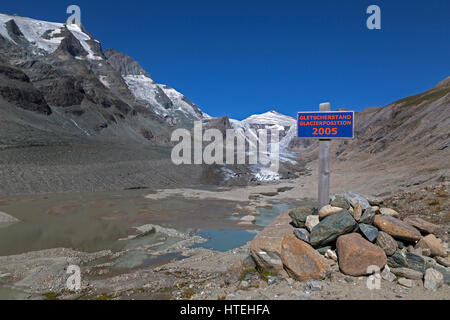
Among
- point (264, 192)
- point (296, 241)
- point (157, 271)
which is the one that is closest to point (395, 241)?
point (296, 241)

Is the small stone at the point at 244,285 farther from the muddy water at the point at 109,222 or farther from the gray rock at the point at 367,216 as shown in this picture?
the muddy water at the point at 109,222

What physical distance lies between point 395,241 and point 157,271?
9.07m

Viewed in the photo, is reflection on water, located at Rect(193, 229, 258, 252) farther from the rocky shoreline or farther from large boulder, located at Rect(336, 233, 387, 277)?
large boulder, located at Rect(336, 233, 387, 277)

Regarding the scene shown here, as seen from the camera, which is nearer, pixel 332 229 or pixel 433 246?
pixel 332 229

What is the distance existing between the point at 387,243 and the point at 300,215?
2.54 m

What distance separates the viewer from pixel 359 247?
24.2 feet


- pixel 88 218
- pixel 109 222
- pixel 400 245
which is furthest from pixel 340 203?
pixel 88 218

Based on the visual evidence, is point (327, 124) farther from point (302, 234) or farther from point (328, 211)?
point (302, 234)

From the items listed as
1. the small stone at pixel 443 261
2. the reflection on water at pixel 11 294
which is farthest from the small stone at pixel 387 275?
the reflection on water at pixel 11 294

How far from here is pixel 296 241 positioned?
8180 millimetres

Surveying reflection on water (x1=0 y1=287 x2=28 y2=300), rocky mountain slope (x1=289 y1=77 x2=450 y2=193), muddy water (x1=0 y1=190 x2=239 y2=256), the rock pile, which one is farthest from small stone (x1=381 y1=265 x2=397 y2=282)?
rocky mountain slope (x1=289 y1=77 x2=450 y2=193)

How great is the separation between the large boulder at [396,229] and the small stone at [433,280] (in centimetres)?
147

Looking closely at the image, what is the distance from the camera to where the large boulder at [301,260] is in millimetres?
7508
